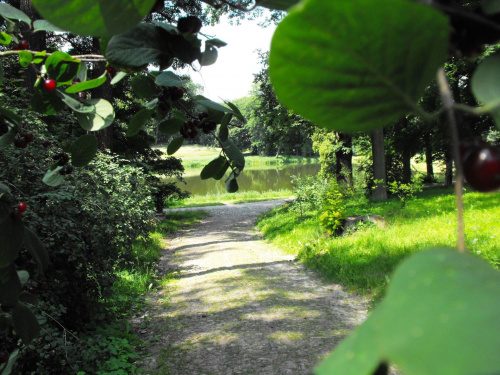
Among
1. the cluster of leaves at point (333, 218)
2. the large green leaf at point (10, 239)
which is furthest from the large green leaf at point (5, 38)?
the cluster of leaves at point (333, 218)

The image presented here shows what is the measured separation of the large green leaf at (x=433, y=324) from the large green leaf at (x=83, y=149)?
0.70 m

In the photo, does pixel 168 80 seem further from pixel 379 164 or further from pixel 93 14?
pixel 379 164

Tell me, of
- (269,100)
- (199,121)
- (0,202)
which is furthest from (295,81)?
(269,100)

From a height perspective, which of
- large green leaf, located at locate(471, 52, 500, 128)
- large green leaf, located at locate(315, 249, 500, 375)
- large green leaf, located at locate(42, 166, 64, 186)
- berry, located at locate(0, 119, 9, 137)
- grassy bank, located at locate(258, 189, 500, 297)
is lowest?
grassy bank, located at locate(258, 189, 500, 297)

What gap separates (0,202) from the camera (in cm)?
85

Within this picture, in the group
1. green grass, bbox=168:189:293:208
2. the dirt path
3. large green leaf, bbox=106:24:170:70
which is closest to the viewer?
large green leaf, bbox=106:24:170:70

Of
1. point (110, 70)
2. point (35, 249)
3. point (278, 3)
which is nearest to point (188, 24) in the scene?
point (278, 3)

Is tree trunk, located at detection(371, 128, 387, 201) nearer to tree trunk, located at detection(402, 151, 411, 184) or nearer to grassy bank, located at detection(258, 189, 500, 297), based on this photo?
grassy bank, located at detection(258, 189, 500, 297)

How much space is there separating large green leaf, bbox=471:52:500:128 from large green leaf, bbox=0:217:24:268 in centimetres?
75

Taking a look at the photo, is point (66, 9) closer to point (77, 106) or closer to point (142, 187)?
point (77, 106)

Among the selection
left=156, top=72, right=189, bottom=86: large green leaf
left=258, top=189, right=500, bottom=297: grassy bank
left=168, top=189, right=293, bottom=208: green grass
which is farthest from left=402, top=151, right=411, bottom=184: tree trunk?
left=156, top=72, right=189, bottom=86: large green leaf

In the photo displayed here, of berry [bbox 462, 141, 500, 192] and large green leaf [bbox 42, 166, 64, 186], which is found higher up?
large green leaf [bbox 42, 166, 64, 186]

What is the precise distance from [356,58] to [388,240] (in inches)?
242

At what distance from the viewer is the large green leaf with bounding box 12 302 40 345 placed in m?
0.98
